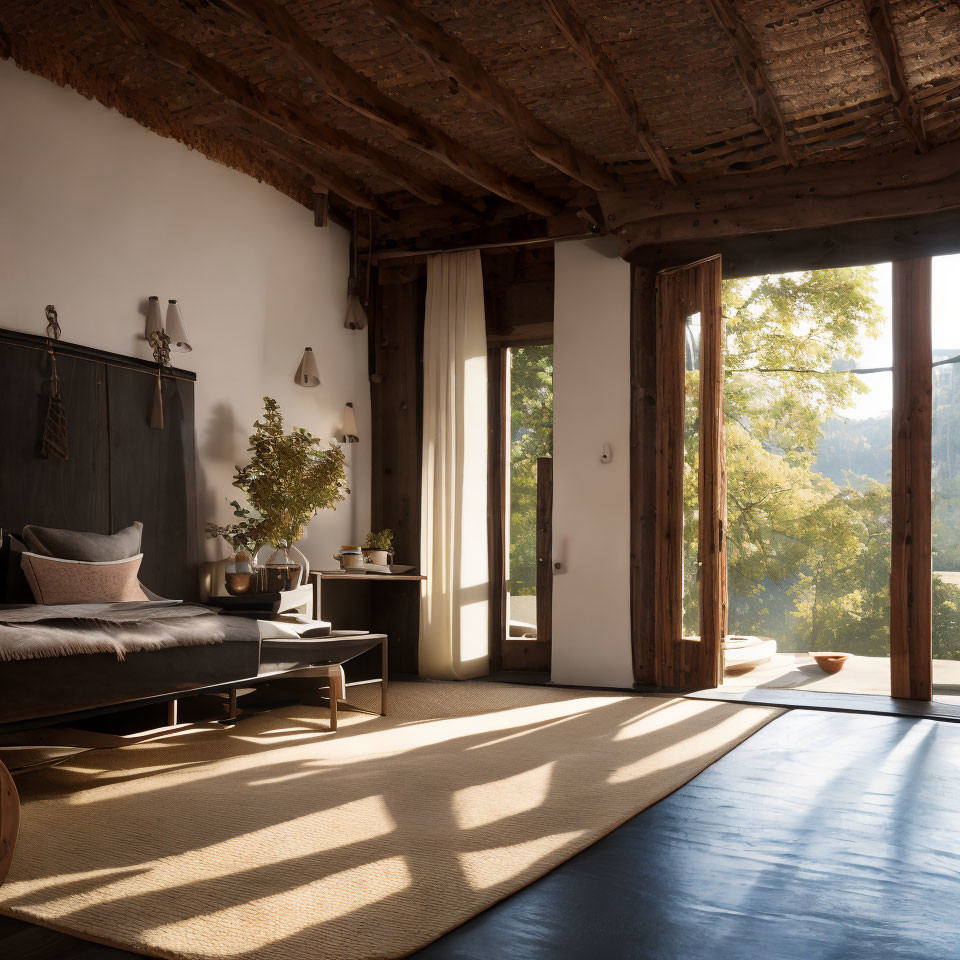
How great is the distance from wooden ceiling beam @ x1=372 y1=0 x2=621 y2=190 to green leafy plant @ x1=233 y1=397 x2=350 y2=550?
2.00 m

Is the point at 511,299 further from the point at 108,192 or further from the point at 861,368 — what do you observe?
the point at 108,192

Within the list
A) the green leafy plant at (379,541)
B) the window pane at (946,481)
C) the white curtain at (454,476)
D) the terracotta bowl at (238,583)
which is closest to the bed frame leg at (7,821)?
the terracotta bowl at (238,583)

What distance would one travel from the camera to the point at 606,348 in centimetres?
582

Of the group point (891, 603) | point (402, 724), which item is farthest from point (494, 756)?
point (891, 603)

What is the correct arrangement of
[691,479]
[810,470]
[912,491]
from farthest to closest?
[810,470] → [691,479] → [912,491]

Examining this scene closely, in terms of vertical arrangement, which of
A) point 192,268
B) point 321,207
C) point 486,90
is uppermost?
point 486,90

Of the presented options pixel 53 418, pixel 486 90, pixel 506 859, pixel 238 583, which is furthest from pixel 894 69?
pixel 53 418

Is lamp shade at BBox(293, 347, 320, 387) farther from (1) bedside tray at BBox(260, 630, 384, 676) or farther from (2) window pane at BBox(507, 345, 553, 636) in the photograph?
(1) bedside tray at BBox(260, 630, 384, 676)

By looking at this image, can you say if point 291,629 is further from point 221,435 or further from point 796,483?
point 796,483

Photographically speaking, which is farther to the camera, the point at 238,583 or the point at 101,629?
the point at 238,583

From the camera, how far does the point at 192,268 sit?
503 centimetres

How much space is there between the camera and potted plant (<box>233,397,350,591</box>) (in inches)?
196

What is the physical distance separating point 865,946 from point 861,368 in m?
4.22

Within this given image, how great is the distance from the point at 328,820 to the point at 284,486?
2477mm
